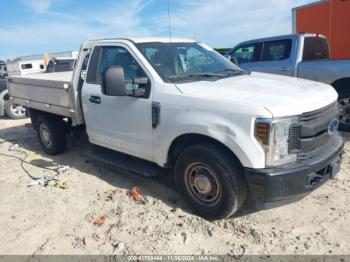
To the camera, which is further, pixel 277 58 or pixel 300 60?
pixel 277 58

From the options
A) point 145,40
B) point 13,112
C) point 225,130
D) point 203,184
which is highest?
point 145,40

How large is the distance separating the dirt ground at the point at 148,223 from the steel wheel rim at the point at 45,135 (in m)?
1.26

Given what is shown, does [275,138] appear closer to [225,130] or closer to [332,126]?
[225,130]

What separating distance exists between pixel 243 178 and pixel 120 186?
203cm

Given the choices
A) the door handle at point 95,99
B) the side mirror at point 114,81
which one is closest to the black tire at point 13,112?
the door handle at point 95,99

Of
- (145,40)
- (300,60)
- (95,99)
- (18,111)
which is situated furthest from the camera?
(18,111)

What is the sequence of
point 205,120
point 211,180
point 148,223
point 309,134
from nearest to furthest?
point 309,134
point 205,120
point 211,180
point 148,223

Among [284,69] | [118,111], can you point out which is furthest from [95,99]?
[284,69]

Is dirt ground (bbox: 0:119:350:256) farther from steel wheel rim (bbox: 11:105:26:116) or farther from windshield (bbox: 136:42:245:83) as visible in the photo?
steel wheel rim (bbox: 11:105:26:116)

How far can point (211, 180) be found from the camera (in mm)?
3668

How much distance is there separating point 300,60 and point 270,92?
159 inches

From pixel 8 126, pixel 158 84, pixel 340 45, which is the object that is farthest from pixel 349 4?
pixel 8 126

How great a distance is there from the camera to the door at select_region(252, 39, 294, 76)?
717cm

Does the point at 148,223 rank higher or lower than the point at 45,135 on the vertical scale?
lower
